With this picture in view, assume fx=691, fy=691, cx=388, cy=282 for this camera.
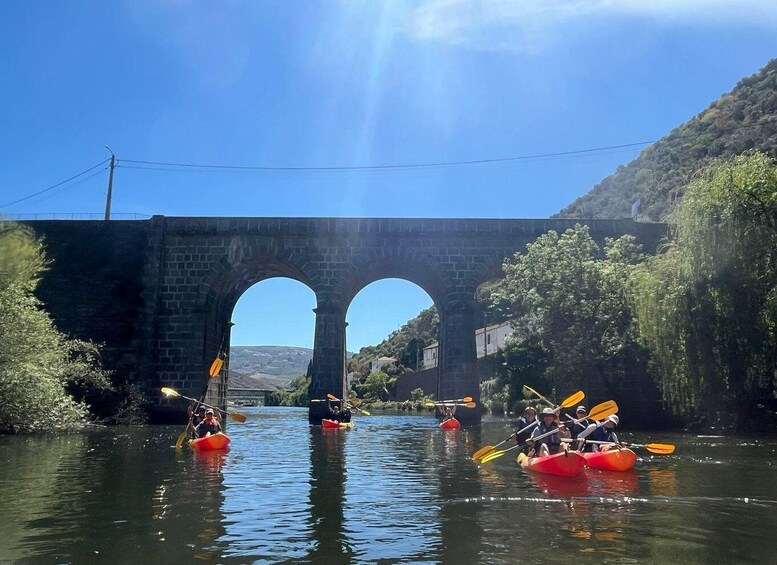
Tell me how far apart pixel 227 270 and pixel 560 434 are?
20.8m

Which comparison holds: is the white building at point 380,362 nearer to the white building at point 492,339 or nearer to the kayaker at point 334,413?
the white building at point 492,339

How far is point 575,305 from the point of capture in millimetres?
26094

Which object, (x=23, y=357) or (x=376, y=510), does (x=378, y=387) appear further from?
(x=376, y=510)

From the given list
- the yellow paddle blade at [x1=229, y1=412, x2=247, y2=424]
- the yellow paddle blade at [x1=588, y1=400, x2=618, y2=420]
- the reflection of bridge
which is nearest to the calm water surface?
the yellow paddle blade at [x1=588, y1=400, x2=618, y2=420]

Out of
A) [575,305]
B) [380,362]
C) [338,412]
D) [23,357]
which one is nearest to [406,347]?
[380,362]

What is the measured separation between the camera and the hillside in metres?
64.6

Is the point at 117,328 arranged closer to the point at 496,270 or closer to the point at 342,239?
the point at 342,239

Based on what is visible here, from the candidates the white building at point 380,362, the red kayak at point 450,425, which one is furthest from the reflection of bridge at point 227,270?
the white building at point 380,362

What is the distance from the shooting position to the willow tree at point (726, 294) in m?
19.4

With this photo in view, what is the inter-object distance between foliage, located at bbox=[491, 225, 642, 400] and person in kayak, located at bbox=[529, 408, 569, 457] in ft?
40.9

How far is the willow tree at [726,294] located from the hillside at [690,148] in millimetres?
39535

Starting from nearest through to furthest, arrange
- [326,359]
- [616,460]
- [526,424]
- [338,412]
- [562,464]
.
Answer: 1. [562,464]
2. [616,460]
3. [526,424]
4. [338,412]
5. [326,359]

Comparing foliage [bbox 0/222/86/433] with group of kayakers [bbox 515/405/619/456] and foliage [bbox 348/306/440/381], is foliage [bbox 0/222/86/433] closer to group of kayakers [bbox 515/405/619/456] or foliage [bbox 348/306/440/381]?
group of kayakers [bbox 515/405/619/456]

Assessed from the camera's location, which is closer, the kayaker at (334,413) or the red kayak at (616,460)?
the red kayak at (616,460)
